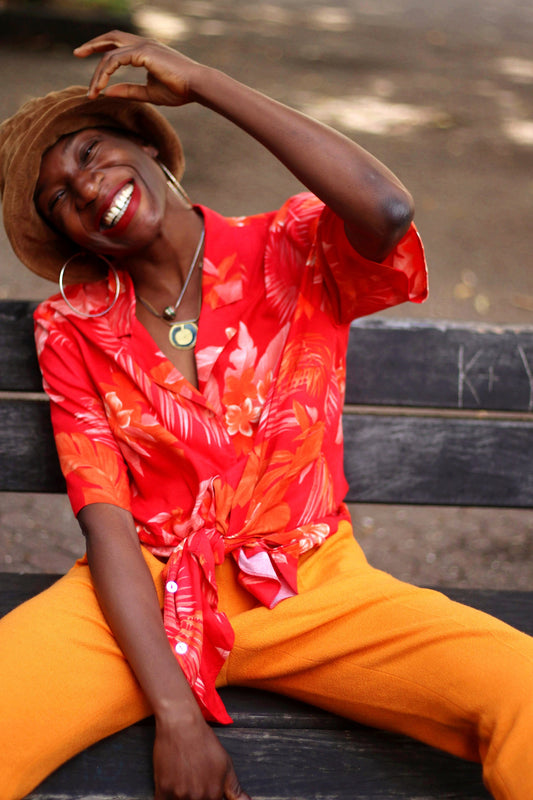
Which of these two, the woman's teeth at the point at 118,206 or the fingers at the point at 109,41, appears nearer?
the fingers at the point at 109,41

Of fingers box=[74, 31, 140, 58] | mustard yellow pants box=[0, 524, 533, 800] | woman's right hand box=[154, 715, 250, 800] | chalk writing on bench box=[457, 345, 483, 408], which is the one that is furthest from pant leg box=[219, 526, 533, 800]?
fingers box=[74, 31, 140, 58]

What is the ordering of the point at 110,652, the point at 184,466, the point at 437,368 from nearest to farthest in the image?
1. the point at 110,652
2. the point at 184,466
3. the point at 437,368

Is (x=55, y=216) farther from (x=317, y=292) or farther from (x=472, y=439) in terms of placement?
(x=472, y=439)

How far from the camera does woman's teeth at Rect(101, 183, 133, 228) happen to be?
2.15m

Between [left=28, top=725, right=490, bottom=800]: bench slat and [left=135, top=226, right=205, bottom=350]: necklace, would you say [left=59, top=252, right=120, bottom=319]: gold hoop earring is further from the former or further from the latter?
[left=28, top=725, right=490, bottom=800]: bench slat

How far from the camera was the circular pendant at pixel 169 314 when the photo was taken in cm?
231

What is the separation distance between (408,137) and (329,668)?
7472 mm

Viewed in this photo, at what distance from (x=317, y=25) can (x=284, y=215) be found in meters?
10.9

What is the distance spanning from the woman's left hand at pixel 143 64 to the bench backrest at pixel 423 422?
90 cm

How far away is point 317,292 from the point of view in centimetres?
221

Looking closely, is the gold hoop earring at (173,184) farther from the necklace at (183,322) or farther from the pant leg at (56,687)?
the pant leg at (56,687)

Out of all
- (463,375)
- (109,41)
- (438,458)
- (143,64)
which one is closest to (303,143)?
(143,64)

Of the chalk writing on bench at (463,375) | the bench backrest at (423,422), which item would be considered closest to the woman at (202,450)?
the bench backrest at (423,422)

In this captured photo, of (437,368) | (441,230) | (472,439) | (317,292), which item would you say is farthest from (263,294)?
(441,230)
